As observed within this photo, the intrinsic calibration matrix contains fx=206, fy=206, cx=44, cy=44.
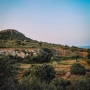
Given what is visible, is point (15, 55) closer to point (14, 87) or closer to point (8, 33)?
point (8, 33)

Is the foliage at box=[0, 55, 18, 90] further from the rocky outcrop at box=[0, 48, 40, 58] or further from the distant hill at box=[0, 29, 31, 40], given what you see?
the distant hill at box=[0, 29, 31, 40]

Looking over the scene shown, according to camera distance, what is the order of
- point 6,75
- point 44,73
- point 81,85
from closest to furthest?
1. point 6,75
2. point 81,85
3. point 44,73

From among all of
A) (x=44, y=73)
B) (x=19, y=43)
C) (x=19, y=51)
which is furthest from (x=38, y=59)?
(x=44, y=73)

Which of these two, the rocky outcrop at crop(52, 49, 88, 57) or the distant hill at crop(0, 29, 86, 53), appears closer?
the distant hill at crop(0, 29, 86, 53)

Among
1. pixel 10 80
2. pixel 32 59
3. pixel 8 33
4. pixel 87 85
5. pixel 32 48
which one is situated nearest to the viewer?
pixel 10 80

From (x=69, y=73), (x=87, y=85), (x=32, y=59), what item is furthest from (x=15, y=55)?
(x=87, y=85)

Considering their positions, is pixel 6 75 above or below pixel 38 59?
above

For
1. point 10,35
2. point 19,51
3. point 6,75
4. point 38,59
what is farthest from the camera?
point 10,35

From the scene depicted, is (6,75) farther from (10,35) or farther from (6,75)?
(10,35)

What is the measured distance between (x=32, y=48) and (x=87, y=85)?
54.5m

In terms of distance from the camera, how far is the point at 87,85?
94.2 feet

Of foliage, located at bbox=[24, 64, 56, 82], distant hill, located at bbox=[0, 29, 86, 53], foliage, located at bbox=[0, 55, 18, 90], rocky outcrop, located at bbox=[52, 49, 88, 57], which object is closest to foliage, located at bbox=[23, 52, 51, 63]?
distant hill, located at bbox=[0, 29, 86, 53]

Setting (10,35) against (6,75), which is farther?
(10,35)

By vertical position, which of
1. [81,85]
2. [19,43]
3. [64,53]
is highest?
[19,43]
